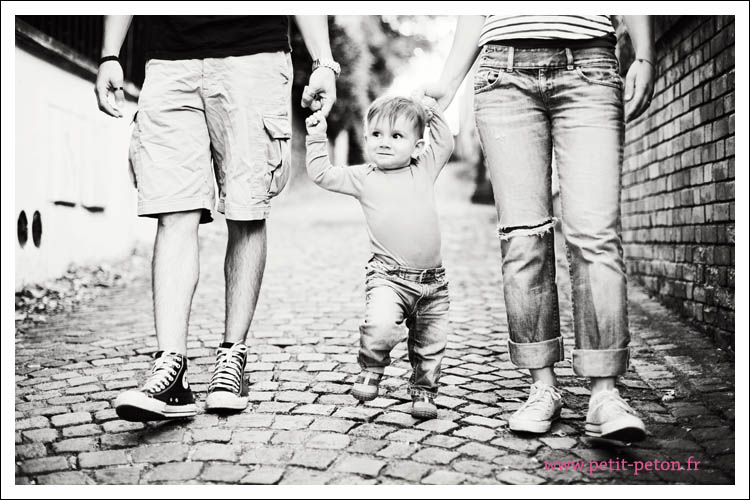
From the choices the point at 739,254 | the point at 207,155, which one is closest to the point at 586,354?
the point at 739,254

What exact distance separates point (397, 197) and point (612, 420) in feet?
3.42

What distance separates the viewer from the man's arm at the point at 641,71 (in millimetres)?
2512

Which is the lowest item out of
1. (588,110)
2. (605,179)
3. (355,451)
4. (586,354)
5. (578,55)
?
(355,451)

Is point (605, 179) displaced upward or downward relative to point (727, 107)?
downward

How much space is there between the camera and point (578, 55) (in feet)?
8.30

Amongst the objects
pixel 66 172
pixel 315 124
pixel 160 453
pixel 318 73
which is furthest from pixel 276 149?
pixel 66 172

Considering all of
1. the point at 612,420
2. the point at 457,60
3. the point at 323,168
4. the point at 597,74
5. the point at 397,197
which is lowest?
the point at 612,420

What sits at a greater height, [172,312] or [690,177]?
[690,177]

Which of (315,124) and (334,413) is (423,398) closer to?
(334,413)

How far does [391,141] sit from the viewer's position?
2.78 m

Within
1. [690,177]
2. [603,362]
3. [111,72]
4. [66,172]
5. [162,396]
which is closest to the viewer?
[603,362]

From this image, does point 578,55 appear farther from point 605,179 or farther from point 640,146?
point 640,146

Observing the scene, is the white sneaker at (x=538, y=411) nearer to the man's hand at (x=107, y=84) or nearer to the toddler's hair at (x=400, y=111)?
the toddler's hair at (x=400, y=111)

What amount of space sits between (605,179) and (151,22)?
170cm
